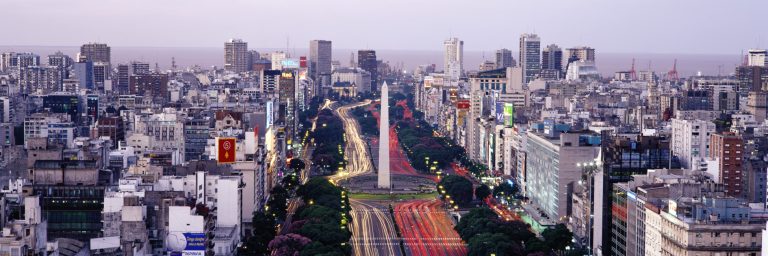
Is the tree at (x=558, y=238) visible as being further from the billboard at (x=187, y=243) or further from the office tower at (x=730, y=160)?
the billboard at (x=187, y=243)

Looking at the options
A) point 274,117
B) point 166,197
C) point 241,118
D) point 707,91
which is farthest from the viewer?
point 707,91

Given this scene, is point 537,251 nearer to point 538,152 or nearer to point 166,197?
point 166,197

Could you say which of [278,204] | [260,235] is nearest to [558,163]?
[278,204]

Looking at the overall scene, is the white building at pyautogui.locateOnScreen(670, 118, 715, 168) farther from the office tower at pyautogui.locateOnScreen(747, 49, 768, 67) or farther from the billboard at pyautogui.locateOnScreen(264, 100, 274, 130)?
the office tower at pyautogui.locateOnScreen(747, 49, 768, 67)

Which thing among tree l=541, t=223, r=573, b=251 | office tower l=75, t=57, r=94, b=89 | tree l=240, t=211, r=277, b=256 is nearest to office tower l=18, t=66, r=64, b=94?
office tower l=75, t=57, r=94, b=89

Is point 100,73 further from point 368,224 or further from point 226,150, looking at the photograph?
point 368,224

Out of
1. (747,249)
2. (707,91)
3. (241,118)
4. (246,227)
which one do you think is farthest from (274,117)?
(747,249)
